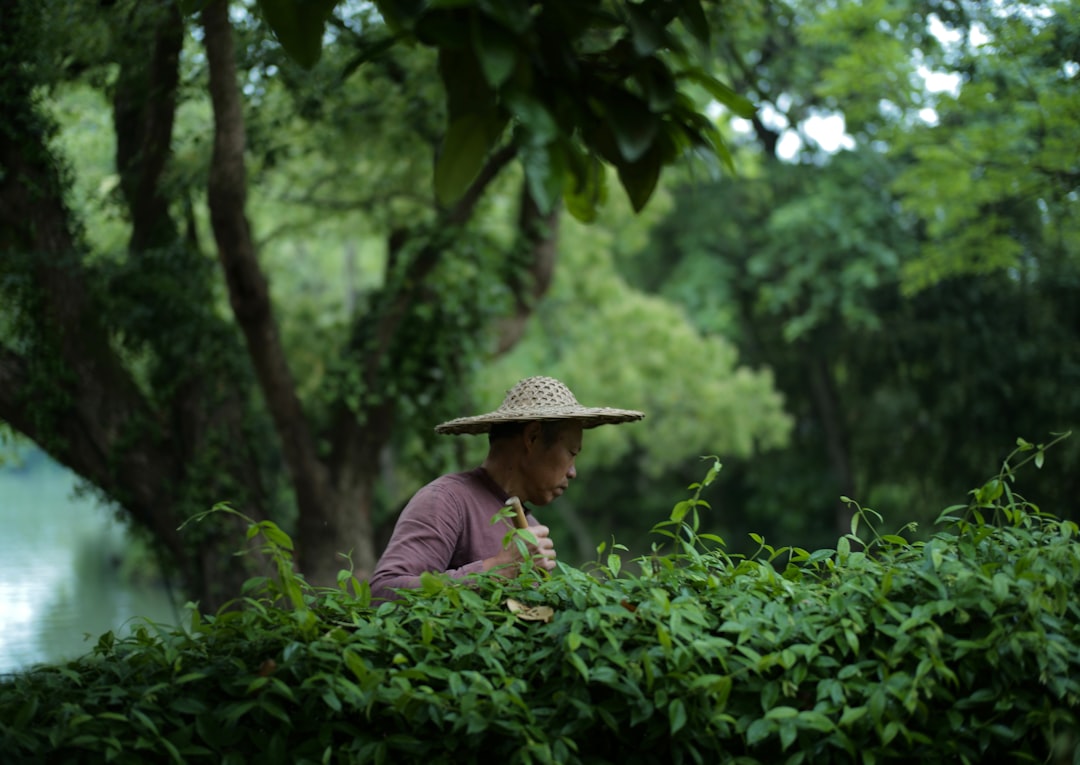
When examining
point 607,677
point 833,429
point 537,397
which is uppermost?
point 537,397

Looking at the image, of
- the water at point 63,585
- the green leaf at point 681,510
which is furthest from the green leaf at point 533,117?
the water at point 63,585

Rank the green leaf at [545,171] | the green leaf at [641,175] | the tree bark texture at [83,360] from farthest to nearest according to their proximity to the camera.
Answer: the tree bark texture at [83,360] < the green leaf at [641,175] < the green leaf at [545,171]

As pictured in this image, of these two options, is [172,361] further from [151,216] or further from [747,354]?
[747,354]

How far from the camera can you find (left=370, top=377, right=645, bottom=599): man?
344 cm

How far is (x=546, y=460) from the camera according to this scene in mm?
3773

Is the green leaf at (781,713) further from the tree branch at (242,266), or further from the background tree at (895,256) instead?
the tree branch at (242,266)

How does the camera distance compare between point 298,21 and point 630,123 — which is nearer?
point 630,123

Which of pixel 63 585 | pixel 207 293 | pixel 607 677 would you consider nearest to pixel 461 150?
pixel 607 677

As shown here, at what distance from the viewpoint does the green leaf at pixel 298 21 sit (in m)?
2.26

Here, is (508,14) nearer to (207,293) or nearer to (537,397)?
(537,397)

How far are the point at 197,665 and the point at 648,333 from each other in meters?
15.7

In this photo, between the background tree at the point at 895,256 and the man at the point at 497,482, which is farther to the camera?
the background tree at the point at 895,256

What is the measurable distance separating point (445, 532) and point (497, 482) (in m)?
0.35

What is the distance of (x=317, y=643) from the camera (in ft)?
7.90
